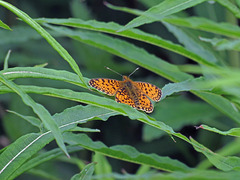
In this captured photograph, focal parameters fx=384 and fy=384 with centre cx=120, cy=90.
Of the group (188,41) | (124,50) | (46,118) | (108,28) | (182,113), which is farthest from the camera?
(182,113)

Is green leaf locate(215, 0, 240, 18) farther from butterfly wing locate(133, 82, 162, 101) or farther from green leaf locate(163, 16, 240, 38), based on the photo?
butterfly wing locate(133, 82, 162, 101)

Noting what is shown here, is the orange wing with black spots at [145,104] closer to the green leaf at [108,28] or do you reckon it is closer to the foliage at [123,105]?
the foliage at [123,105]

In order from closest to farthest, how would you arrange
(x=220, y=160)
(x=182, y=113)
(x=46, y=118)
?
(x=46, y=118), (x=220, y=160), (x=182, y=113)

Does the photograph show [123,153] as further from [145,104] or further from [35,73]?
[35,73]

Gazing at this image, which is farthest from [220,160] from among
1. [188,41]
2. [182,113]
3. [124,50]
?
[182,113]

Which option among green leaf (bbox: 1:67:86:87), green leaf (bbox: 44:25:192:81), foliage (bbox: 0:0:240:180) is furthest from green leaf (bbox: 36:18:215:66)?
green leaf (bbox: 1:67:86:87)

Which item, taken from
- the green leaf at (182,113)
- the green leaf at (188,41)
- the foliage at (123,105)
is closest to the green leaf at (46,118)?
the foliage at (123,105)

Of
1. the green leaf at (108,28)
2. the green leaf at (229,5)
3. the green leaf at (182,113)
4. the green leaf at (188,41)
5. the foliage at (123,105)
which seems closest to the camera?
the foliage at (123,105)
